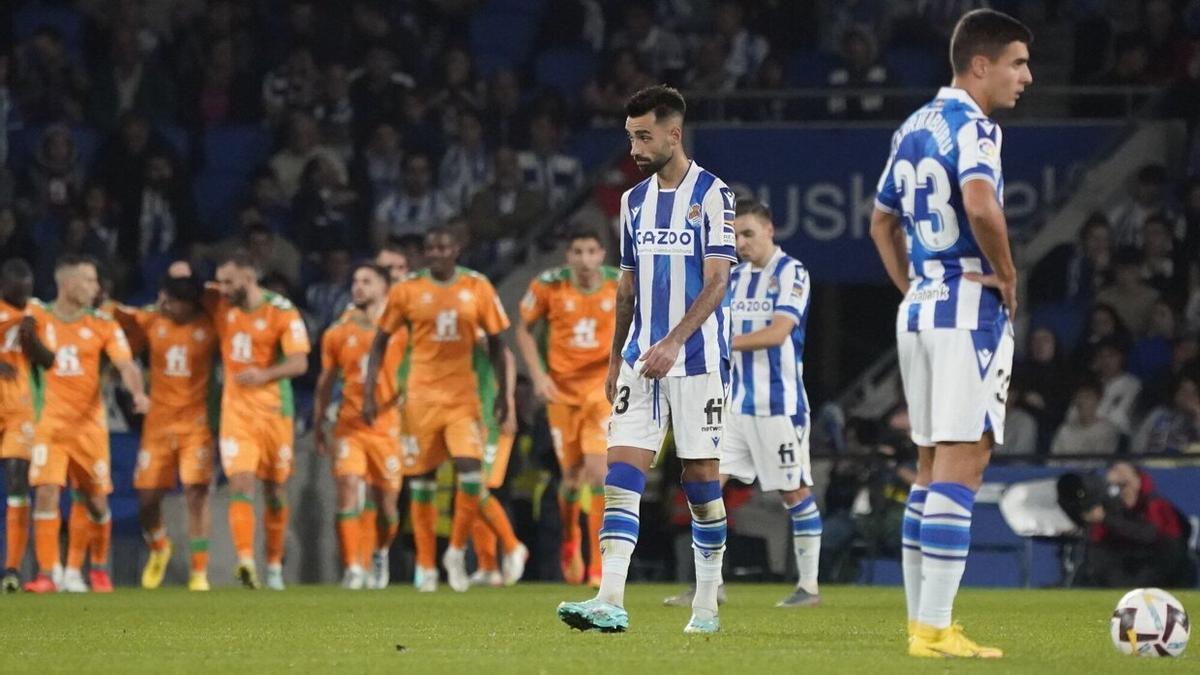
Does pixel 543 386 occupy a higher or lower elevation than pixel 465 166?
lower

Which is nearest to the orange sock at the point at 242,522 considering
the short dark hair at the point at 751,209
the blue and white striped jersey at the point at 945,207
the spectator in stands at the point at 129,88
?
the short dark hair at the point at 751,209

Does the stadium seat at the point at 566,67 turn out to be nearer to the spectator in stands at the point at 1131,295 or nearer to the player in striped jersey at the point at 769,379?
the spectator in stands at the point at 1131,295

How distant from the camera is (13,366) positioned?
14.5 m

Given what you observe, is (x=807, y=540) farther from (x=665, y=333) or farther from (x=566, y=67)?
A: (x=566, y=67)

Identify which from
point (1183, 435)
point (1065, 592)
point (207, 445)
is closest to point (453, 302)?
point (207, 445)

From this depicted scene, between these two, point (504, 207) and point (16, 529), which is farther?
point (504, 207)

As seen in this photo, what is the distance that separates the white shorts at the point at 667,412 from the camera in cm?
848

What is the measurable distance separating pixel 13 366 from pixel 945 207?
29.5ft

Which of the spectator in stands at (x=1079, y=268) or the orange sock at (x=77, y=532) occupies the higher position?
the spectator in stands at (x=1079, y=268)

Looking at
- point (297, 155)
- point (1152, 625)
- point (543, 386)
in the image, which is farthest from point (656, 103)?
point (297, 155)

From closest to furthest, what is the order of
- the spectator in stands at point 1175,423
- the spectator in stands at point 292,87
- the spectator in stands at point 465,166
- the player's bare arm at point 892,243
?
the player's bare arm at point 892,243 → the spectator in stands at point 1175,423 → the spectator in stands at point 465,166 → the spectator in stands at point 292,87

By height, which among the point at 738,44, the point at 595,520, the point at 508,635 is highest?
the point at 738,44

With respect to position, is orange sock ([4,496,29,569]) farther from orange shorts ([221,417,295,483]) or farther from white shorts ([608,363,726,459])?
white shorts ([608,363,726,459])

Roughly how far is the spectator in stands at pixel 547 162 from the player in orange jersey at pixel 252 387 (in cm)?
493
